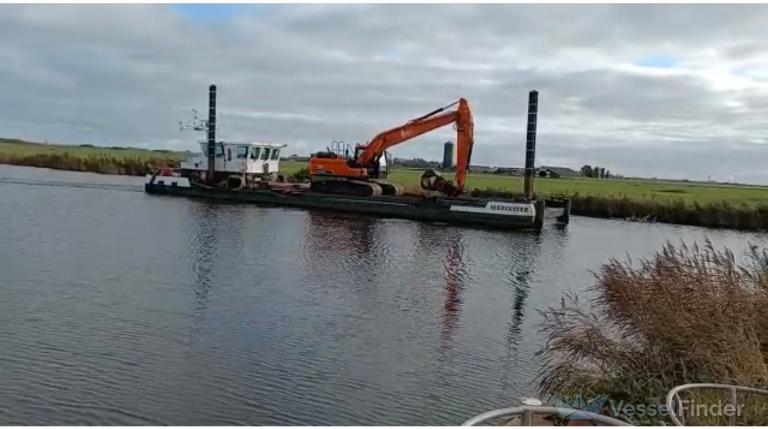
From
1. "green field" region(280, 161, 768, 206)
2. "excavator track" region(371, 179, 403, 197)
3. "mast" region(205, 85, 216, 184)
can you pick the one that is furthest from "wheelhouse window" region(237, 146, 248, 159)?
"green field" region(280, 161, 768, 206)

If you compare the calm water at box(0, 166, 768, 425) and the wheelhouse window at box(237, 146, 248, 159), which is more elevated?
the wheelhouse window at box(237, 146, 248, 159)

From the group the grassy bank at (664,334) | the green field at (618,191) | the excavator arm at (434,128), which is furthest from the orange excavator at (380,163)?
the grassy bank at (664,334)

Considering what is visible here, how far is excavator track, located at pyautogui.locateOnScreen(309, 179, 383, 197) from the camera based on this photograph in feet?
123

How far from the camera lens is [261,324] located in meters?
12.5

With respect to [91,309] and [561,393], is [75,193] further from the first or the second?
[561,393]

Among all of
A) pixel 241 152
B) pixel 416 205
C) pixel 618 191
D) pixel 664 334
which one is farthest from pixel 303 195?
pixel 618 191

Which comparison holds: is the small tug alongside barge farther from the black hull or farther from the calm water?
the calm water

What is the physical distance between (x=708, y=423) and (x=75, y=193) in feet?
143

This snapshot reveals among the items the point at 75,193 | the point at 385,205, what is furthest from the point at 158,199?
the point at 385,205

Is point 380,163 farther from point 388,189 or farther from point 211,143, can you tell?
point 211,143

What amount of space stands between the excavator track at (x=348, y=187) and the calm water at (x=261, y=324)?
10471mm

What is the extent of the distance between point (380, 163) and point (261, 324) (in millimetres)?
27150

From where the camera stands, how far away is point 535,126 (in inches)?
1419

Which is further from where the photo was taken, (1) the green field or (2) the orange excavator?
(1) the green field
